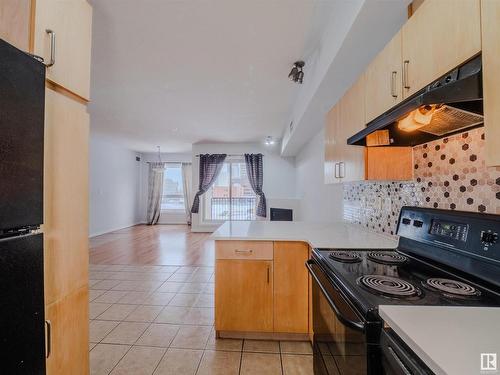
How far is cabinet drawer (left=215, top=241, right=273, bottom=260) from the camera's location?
1868mm

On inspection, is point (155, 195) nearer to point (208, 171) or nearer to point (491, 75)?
point (208, 171)

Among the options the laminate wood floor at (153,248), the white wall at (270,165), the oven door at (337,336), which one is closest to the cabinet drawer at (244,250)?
the oven door at (337,336)

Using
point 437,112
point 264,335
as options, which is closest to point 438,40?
point 437,112

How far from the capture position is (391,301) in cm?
81

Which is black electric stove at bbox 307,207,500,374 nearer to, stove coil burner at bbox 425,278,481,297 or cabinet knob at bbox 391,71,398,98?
stove coil burner at bbox 425,278,481,297

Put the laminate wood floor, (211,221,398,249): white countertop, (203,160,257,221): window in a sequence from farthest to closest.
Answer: (203,160,257,221): window < the laminate wood floor < (211,221,398,249): white countertop

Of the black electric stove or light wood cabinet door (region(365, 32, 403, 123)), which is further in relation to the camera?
light wood cabinet door (region(365, 32, 403, 123))

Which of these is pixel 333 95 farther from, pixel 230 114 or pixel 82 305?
pixel 82 305

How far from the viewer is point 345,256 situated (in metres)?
1.35

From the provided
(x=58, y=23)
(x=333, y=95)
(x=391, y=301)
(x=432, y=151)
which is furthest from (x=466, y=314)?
(x=333, y=95)

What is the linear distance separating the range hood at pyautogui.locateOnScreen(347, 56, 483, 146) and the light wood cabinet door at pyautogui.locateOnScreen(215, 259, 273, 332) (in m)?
1.16

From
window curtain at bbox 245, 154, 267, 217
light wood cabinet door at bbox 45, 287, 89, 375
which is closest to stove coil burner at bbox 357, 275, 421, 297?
light wood cabinet door at bbox 45, 287, 89, 375

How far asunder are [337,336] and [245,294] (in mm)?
966

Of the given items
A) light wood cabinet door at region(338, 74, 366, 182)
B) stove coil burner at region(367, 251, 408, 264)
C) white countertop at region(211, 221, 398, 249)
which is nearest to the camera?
stove coil burner at region(367, 251, 408, 264)
